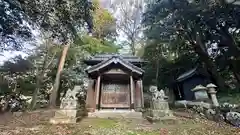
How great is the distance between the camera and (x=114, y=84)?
1431cm

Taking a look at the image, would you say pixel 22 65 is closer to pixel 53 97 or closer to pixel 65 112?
pixel 53 97

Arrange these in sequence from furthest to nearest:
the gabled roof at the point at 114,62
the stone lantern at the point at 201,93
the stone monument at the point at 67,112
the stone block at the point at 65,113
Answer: the stone lantern at the point at 201,93 < the gabled roof at the point at 114,62 < the stone block at the point at 65,113 < the stone monument at the point at 67,112

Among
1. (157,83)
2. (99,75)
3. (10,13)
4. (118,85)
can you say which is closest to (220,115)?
(118,85)

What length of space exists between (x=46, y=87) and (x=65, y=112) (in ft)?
38.3

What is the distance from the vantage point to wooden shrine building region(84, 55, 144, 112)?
44.2ft

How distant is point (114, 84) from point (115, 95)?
0.86 metres

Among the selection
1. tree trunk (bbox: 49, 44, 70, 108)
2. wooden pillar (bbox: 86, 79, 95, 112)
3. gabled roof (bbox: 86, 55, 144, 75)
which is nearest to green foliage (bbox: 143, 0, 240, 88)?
gabled roof (bbox: 86, 55, 144, 75)

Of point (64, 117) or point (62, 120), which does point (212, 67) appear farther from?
point (62, 120)

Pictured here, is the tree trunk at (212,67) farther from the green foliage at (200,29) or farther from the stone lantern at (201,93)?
the stone lantern at (201,93)

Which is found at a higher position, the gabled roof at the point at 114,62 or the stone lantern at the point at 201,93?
the gabled roof at the point at 114,62

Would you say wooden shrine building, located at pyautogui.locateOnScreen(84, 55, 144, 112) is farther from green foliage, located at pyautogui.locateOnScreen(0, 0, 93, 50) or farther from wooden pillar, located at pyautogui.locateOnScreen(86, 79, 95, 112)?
green foliage, located at pyautogui.locateOnScreen(0, 0, 93, 50)

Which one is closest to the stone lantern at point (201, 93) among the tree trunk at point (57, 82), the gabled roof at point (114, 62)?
the gabled roof at point (114, 62)

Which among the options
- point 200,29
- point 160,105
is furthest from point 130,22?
point 160,105

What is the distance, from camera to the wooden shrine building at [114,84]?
13477 millimetres
